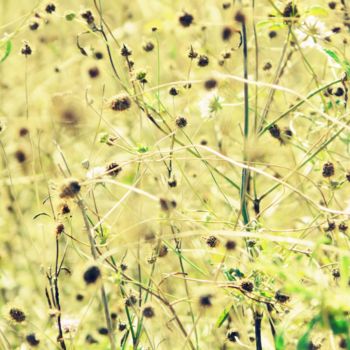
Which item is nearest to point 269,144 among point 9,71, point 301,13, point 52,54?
point 301,13

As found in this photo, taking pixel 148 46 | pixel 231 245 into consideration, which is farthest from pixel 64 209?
pixel 148 46

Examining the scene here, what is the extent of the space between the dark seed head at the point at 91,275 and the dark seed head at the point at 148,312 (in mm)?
152

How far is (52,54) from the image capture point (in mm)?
2633

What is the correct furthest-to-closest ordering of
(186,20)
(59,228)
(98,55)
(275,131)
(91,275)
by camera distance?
1. (98,55)
2. (186,20)
3. (275,131)
4. (59,228)
5. (91,275)

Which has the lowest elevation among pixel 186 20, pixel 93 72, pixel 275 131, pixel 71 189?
pixel 71 189

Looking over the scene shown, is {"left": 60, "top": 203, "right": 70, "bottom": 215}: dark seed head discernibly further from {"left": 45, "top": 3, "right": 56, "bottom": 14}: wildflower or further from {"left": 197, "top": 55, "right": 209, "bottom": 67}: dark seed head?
{"left": 45, "top": 3, "right": 56, "bottom": 14}: wildflower

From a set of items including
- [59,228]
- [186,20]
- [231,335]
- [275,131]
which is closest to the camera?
[59,228]

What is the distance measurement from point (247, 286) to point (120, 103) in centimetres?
38

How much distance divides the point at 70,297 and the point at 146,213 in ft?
1.59

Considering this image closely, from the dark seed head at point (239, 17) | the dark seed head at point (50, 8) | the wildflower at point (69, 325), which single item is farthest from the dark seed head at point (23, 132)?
the dark seed head at point (239, 17)

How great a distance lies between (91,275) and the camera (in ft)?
3.28

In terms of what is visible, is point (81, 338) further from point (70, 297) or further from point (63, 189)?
point (63, 189)

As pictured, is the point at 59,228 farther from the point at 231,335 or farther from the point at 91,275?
the point at 231,335

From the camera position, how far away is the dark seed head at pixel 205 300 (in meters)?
1.06
